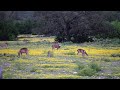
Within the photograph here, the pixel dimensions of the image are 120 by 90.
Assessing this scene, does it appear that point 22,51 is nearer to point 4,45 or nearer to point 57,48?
point 4,45

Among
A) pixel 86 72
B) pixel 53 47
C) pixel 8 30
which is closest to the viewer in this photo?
pixel 86 72

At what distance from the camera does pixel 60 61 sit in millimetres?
10961

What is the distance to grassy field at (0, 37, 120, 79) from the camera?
10.9 meters

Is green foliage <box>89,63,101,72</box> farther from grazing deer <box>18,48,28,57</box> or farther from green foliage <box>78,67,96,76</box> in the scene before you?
grazing deer <box>18,48,28,57</box>

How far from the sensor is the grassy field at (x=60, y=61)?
10.9 metres

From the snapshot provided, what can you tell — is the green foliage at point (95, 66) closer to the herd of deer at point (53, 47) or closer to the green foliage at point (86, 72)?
the green foliage at point (86, 72)

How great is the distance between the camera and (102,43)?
11.1 metres

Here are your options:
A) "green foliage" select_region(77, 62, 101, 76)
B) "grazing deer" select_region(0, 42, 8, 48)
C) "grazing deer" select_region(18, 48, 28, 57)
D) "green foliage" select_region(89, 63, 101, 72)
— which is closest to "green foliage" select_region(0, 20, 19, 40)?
"grazing deer" select_region(0, 42, 8, 48)

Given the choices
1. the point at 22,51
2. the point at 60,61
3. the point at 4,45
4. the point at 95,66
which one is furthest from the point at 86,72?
the point at 4,45

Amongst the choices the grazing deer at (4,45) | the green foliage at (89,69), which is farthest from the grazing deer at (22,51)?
the green foliage at (89,69)
